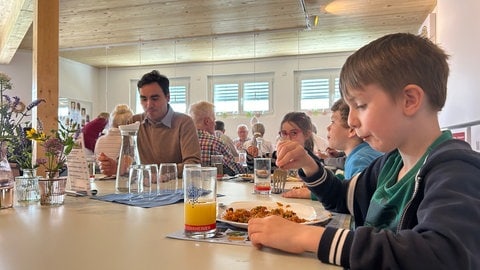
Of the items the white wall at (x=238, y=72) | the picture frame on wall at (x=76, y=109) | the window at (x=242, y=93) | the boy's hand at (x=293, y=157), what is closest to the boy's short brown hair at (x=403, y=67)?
the boy's hand at (x=293, y=157)

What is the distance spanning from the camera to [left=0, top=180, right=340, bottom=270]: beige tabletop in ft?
2.12

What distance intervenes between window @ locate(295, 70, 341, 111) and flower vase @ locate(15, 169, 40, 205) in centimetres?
613

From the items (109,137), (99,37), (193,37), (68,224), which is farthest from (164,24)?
(68,224)

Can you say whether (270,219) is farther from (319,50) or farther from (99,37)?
(319,50)

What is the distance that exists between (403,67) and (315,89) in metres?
6.38

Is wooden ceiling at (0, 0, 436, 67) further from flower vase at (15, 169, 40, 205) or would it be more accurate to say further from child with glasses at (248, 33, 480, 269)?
child with glasses at (248, 33, 480, 269)

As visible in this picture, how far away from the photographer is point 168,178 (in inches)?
57.7

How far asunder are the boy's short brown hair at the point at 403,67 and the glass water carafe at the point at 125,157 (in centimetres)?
99

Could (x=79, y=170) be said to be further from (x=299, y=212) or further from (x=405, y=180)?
(x=405, y=180)

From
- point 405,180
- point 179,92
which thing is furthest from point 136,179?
point 179,92

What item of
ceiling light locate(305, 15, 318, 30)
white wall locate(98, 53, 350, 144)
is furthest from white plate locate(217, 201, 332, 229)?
white wall locate(98, 53, 350, 144)

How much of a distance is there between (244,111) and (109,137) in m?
4.78

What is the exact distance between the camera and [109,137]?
2.88 meters

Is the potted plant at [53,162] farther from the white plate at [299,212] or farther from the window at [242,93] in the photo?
the window at [242,93]
